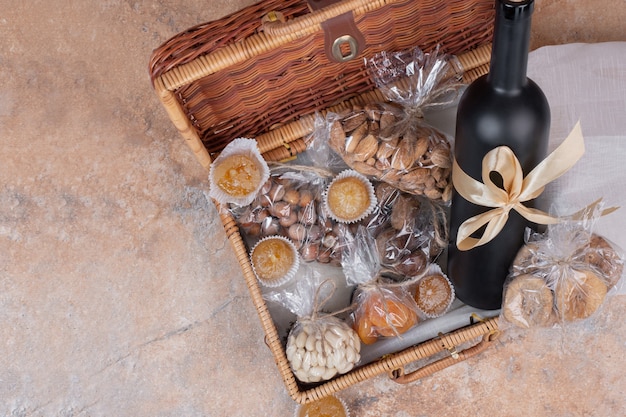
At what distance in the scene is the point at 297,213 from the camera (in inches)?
62.6

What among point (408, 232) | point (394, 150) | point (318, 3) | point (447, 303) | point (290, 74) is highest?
point (318, 3)

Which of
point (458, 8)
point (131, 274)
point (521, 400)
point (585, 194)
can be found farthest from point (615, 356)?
point (131, 274)

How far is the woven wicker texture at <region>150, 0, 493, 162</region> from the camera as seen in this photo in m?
1.25

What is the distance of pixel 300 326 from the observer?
1.55 m

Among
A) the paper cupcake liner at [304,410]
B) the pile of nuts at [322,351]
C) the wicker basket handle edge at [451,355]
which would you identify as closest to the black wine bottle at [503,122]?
the wicker basket handle edge at [451,355]

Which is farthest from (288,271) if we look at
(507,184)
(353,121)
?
(507,184)

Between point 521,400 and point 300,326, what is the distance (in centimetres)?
69

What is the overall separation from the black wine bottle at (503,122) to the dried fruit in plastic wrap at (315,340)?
0.33m

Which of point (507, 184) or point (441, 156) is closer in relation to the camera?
point (507, 184)

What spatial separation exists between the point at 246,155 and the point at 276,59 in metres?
0.24

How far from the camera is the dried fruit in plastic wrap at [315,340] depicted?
1493 millimetres

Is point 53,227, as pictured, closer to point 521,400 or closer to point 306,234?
point 306,234

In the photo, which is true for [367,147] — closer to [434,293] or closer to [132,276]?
[434,293]

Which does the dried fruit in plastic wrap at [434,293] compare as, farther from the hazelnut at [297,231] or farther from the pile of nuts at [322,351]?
the hazelnut at [297,231]
